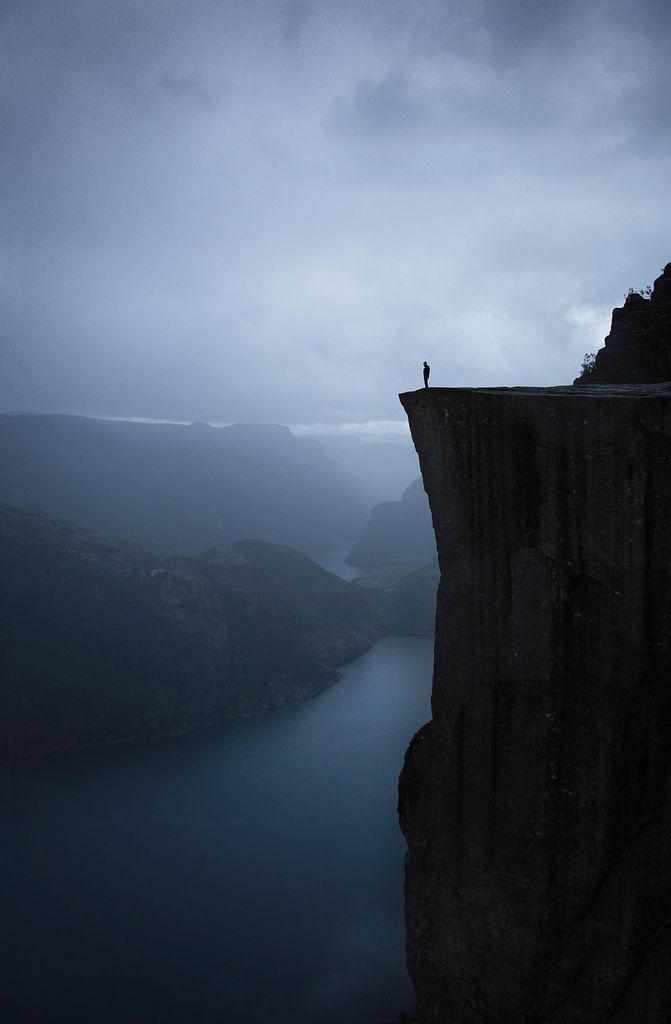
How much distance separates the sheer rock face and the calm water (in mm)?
34480

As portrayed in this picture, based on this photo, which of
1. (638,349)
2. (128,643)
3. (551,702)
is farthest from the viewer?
(128,643)

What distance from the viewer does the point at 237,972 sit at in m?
42.1

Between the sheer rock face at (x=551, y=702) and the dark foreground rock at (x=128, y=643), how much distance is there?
8596 cm

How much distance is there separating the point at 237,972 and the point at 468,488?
45.1 m

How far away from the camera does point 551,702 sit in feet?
36.8

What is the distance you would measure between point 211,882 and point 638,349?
2100 inches

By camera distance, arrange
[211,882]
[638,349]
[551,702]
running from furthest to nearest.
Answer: [211,882] → [638,349] → [551,702]

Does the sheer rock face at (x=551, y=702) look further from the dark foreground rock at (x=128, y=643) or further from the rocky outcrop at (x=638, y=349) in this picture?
the dark foreground rock at (x=128, y=643)

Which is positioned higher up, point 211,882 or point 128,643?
point 128,643

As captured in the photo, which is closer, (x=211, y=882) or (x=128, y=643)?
(x=211, y=882)

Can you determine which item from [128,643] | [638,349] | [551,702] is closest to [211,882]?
[551,702]

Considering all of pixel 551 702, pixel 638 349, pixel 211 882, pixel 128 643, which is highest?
pixel 638 349

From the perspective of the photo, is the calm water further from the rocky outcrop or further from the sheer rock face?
the rocky outcrop

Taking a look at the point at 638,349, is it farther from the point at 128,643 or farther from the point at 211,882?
the point at 128,643
